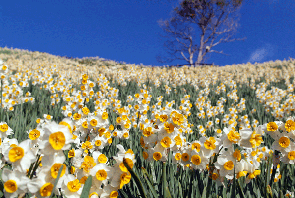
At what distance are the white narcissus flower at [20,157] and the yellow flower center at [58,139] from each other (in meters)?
0.18

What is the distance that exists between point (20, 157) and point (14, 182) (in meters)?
0.12

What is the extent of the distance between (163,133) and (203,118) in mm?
3971

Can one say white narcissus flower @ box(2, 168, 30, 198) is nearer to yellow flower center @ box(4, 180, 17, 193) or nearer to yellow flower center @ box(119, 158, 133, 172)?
yellow flower center @ box(4, 180, 17, 193)

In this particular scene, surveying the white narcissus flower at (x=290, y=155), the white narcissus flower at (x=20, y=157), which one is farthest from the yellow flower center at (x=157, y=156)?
the white narcissus flower at (x=290, y=155)

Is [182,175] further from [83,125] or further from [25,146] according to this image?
[25,146]

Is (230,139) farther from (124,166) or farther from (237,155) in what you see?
(124,166)

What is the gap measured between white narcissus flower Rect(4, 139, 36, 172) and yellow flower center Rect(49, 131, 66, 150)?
0.18 metres

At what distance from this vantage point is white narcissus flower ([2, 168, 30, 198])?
3.16ft

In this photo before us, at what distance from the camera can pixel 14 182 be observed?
97cm

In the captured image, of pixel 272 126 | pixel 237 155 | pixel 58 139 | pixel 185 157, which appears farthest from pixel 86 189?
pixel 272 126

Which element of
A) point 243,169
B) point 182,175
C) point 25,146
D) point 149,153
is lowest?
point 182,175

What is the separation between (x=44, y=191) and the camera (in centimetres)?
97

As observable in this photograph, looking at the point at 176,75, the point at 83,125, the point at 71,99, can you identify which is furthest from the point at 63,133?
the point at 176,75

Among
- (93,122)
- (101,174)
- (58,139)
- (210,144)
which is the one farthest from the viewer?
(93,122)
